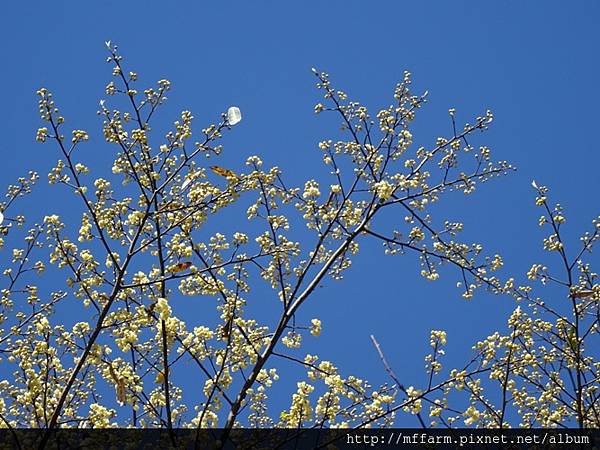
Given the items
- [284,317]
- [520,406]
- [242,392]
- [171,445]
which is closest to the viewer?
[171,445]

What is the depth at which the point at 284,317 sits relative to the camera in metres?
5.87

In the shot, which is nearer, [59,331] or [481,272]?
Result: [59,331]

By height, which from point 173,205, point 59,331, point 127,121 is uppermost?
point 127,121

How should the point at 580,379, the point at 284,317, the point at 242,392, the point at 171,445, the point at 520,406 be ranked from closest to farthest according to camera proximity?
the point at 171,445
the point at 242,392
the point at 284,317
the point at 580,379
the point at 520,406

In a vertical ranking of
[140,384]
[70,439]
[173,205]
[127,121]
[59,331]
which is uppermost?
[127,121]

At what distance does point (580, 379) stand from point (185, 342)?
11.8ft

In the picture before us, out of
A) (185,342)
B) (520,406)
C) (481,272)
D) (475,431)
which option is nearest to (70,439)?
(185,342)

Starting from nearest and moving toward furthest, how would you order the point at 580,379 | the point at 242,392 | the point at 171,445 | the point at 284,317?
the point at 171,445, the point at 242,392, the point at 284,317, the point at 580,379

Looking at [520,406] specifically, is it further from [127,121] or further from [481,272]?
[127,121]

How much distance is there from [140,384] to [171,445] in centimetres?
67

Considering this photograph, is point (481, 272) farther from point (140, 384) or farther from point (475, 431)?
point (140, 384)

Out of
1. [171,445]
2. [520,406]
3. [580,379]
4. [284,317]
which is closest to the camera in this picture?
[171,445]

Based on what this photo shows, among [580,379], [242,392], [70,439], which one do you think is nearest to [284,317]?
[242,392]

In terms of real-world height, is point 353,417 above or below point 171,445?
above
